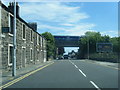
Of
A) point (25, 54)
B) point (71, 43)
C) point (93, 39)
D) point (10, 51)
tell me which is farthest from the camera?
point (71, 43)

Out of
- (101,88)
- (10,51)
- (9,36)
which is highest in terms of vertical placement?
(9,36)

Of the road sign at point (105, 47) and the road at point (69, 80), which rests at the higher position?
the road sign at point (105, 47)

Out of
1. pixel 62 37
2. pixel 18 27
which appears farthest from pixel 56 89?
pixel 62 37

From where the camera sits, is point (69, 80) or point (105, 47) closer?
point (69, 80)

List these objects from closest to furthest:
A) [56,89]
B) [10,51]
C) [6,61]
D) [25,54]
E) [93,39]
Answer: [56,89] → [6,61] → [10,51] → [25,54] → [93,39]

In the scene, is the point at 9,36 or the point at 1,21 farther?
the point at 9,36

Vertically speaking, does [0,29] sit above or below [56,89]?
above

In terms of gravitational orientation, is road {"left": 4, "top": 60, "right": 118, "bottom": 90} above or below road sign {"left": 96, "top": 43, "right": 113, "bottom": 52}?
below

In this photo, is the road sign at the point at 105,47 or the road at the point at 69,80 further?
the road sign at the point at 105,47

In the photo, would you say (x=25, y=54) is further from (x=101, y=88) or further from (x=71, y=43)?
(x=71, y=43)

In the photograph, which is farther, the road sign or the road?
the road sign

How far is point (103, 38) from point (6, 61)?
240 ft

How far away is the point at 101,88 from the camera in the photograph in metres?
10.7

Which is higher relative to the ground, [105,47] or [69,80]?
[105,47]
